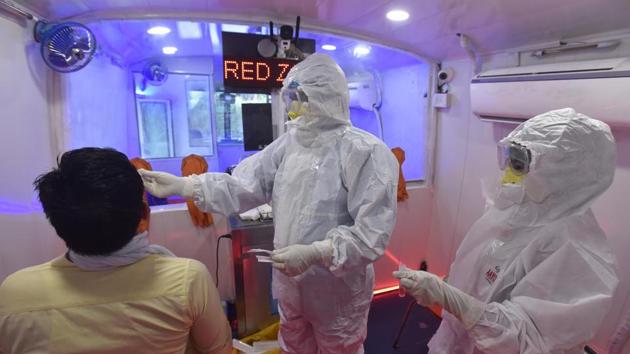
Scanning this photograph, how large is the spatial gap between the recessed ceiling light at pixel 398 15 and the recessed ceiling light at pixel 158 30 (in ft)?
4.72

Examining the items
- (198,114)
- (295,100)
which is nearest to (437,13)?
(295,100)

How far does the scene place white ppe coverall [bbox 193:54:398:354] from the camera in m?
1.16

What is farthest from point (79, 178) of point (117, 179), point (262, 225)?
point (262, 225)

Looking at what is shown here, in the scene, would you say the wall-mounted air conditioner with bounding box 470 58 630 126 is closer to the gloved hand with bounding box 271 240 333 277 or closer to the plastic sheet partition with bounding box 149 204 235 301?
the gloved hand with bounding box 271 240 333 277

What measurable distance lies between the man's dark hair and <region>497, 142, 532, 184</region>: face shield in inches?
42.6

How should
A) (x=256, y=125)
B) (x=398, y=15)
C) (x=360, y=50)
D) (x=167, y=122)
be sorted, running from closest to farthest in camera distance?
(x=398, y=15) → (x=256, y=125) → (x=360, y=50) → (x=167, y=122)

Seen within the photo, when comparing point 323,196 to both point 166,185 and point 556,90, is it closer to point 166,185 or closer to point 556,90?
point 166,185

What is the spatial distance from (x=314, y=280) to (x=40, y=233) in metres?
1.41

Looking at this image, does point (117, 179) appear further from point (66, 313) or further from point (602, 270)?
point (602, 270)

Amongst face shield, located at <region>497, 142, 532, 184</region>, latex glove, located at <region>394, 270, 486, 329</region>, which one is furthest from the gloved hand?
face shield, located at <region>497, 142, 532, 184</region>

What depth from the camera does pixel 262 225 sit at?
1810 millimetres

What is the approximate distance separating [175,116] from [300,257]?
2.92 meters

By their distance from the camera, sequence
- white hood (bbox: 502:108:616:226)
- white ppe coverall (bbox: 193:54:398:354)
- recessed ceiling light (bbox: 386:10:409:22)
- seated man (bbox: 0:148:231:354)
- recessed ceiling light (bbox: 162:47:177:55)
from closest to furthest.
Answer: seated man (bbox: 0:148:231:354) < white hood (bbox: 502:108:616:226) < white ppe coverall (bbox: 193:54:398:354) < recessed ceiling light (bbox: 386:10:409:22) < recessed ceiling light (bbox: 162:47:177:55)

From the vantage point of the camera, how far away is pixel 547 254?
90 cm
